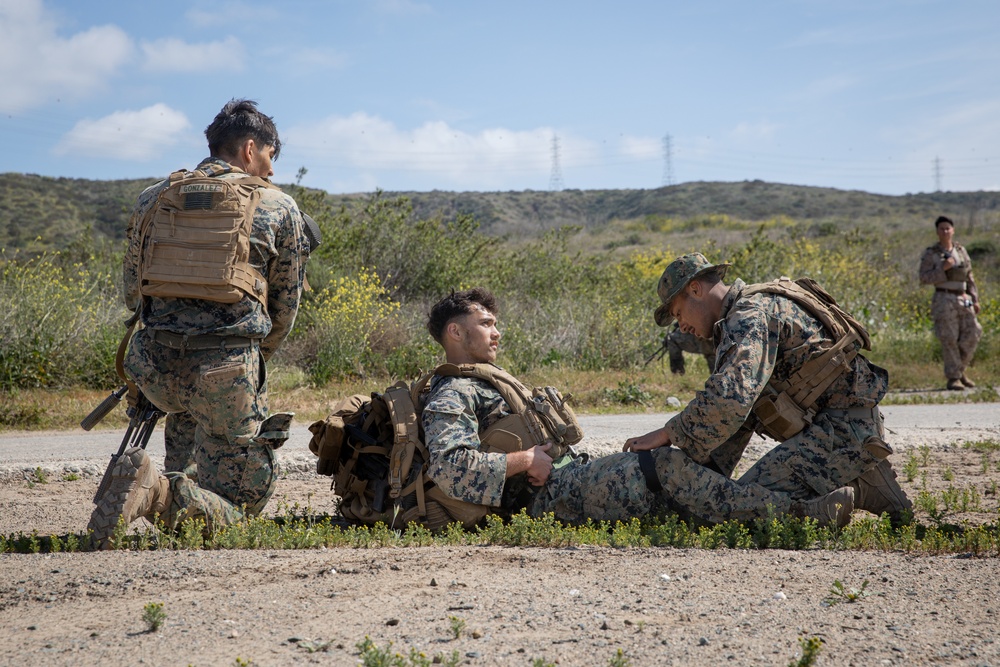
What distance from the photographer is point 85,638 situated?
2.80 m

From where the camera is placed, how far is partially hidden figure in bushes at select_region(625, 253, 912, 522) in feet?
14.6

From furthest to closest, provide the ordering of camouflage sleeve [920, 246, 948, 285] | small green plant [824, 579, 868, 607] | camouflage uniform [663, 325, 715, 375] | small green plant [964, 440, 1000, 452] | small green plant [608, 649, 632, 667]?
camouflage sleeve [920, 246, 948, 285] < small green plant [964, 440, 1000, 452] < camouflage uniform [663, 325, 715, 375] < small green plant [824, 579, 868, 607] < small green plant [608, 649, 632, 667]

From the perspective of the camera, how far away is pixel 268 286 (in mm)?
4594

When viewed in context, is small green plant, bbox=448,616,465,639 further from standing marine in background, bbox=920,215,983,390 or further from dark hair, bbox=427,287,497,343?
standing marine in background, bbox=920,215,983,390

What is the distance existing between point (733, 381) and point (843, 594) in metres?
1.30

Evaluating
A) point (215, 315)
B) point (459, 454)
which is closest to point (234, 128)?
point (215, 315)

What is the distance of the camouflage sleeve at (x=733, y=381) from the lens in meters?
4.21

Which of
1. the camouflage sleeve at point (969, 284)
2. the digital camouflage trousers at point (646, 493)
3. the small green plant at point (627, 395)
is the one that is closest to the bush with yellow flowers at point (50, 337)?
the small green plant at point (627, 395)

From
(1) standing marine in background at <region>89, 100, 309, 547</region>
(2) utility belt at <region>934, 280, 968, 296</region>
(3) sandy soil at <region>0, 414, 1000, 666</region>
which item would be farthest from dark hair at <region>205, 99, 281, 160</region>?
(2) utility belt at <region>934, 280, 968, 296</region>

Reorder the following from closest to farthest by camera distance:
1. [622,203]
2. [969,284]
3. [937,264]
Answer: [937,264]
[969,284]
[622,203]

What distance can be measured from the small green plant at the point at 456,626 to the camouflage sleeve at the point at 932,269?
37.8ft

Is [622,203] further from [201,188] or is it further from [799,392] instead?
[201,188]

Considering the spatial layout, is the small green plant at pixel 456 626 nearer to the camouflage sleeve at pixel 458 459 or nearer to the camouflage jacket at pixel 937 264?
the camouflage sleeve at pixel 458 459

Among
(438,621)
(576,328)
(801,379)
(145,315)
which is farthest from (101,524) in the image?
(576,328)
